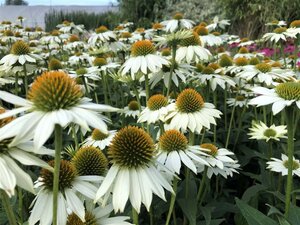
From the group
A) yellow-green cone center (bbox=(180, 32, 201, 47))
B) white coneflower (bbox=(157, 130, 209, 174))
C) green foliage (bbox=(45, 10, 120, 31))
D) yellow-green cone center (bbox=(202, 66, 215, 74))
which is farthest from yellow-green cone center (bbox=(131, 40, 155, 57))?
green foliage (bbox=(45, 10, 120, 31))

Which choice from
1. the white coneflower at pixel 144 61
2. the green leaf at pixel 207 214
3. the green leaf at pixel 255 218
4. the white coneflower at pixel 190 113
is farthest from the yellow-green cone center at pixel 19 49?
the green leaf at pixel 255 218

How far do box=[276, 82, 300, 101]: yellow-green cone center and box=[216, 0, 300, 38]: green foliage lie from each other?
17.5ft

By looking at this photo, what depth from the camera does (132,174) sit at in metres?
0.95

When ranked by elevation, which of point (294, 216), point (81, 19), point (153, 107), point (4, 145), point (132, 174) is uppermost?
point (4, 145)

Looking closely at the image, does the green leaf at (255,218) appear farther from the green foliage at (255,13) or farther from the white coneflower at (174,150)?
the green foliage at (255,13)

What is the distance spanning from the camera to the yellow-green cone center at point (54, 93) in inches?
31.4

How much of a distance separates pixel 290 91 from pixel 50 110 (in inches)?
33.1

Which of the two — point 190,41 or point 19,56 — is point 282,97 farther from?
point 19,56

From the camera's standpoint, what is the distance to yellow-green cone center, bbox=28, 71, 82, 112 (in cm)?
80

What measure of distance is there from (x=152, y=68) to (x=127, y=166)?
942mm

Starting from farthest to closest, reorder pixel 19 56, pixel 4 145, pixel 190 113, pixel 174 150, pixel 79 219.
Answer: pixel 19 56 < pixel 190 113 < pixel 174 150 < pixel 79 219 < pixel 4 145

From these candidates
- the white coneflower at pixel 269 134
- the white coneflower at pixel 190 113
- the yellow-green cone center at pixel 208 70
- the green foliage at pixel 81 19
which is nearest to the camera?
the white coneflower at pixel 190 113

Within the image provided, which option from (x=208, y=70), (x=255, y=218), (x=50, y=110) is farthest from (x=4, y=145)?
(x=208, y=70)

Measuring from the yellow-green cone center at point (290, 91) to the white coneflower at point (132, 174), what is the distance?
1.79 feet
